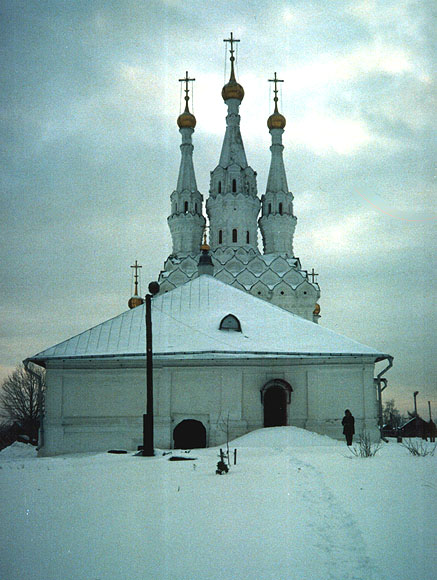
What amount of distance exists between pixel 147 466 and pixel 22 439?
70.9 feet

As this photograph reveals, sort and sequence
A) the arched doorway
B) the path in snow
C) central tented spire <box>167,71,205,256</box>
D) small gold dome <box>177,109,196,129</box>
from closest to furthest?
the path in snow → the arched doorway → central tented spire <box>167,71,205,256</box> → small gold dome <box>177,109,196,129</box>

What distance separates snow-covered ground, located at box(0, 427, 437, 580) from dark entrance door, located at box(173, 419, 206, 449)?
1068 centimetres

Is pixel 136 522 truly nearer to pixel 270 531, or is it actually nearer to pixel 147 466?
pixel 270 531

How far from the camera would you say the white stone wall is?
64.0 feet

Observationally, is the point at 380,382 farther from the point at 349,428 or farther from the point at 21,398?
the point at 21,398

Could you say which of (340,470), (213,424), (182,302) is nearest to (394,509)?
(340,470)

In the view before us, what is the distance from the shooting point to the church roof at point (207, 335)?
19.8 metres

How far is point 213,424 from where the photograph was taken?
1931 cm

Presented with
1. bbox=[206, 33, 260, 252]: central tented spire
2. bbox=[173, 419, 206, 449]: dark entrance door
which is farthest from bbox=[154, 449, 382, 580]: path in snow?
bbox=[206, 33, 260, 252]: central tented spire

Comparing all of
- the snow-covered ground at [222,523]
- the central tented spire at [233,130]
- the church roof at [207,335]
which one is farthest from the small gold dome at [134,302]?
the snow-covered ground at [222,523]

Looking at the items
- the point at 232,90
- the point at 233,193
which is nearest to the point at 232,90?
the point at 232,90

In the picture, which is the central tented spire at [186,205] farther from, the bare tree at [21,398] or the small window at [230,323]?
the small window at [230,323]

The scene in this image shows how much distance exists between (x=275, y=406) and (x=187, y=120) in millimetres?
31195

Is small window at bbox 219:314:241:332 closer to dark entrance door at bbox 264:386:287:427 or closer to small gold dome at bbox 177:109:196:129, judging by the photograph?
dark entrance door at bbox 264:386:287:427
